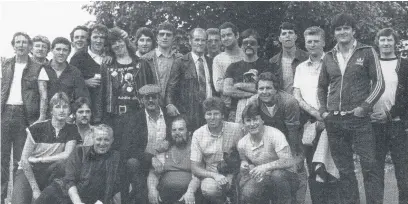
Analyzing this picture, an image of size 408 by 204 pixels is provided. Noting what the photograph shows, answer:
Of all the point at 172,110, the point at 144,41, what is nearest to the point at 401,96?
the point at 172,110

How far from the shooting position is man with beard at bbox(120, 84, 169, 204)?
4.46 metres

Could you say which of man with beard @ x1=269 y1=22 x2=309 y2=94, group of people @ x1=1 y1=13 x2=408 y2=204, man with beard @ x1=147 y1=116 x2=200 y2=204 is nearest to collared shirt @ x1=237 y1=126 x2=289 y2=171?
group of people @ x1=1 y1=13 x2=408 y2=204

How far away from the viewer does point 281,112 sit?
174 inches

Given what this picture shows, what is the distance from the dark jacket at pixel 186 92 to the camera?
485 centimetres

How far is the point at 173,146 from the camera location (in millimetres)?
4613

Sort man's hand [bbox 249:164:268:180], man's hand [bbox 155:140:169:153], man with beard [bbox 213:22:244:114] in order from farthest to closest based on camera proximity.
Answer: man with beard [bbox 213:22:244:114]
man's hand [bbox 155:140:169:153]
man's hand [bbox 249:164:268:180]

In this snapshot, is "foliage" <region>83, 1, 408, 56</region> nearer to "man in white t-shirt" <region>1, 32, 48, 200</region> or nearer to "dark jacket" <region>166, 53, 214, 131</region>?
"dark jacket" <region>166, 53, 214, 131</region>

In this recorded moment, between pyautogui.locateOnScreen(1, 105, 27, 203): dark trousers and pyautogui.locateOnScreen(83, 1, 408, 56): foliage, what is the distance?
364 cm

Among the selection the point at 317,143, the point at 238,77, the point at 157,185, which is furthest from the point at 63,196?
the point at 317,143

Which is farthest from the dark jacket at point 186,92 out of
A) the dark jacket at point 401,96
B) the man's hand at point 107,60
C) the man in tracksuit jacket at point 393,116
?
the dark jacket at point 401,96

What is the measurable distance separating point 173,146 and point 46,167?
1.08 m

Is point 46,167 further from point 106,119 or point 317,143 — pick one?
point 317,143

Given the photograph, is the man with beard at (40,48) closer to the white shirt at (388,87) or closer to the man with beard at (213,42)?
the man with beard at (213,42)

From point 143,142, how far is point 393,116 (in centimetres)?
216
